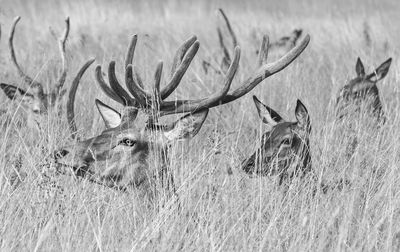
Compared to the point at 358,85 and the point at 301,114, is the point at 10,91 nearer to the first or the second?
the point at 301,114

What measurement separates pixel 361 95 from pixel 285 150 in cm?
218

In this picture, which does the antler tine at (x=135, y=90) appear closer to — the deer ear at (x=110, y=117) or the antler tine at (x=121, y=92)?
the antler tine at (x=121, y=92)

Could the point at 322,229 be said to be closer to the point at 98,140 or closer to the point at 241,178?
the point at 241,178

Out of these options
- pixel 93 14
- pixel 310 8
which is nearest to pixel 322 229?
pixel 93 14

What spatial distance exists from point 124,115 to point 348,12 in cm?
1062

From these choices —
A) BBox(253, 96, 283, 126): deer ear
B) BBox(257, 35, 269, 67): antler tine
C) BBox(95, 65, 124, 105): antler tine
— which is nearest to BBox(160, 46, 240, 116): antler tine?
BBox(95, 65, 124, 105): antler tine

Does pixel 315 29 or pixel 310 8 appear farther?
pixel 310 8

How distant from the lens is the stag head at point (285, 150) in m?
5.08

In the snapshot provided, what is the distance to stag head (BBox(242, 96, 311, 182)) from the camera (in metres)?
5.08

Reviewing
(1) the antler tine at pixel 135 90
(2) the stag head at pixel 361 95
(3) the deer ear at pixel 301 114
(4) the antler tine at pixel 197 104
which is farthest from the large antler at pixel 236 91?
(2) the stag head at pixel 361 95

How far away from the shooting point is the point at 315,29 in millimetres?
12836

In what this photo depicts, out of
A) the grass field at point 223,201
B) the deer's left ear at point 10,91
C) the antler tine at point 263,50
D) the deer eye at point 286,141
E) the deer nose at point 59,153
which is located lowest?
the grass field at point 223,201

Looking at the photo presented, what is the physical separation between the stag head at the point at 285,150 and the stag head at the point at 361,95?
33.1 inches

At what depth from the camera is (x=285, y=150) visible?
540 cm
